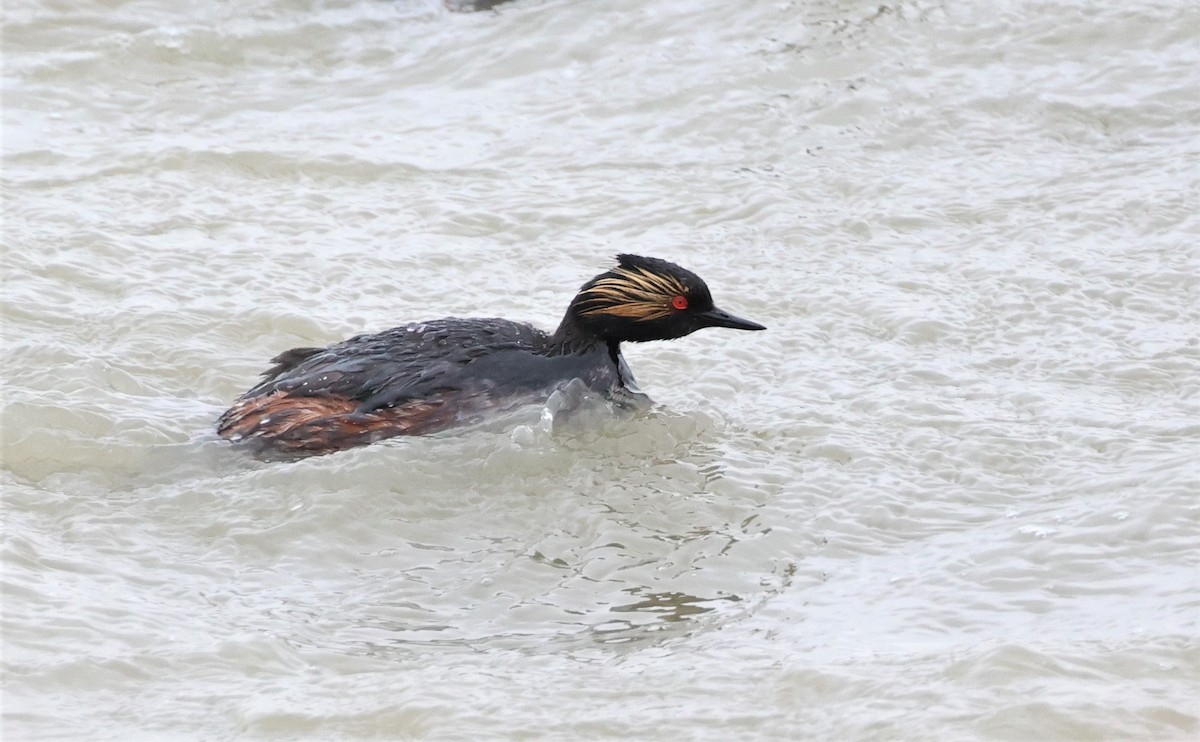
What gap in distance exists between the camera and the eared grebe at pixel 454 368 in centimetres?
736

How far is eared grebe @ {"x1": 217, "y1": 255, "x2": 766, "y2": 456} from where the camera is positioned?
24.1 ft

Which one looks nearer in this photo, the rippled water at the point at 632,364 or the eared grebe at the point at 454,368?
the rippled water at the point at 632,364

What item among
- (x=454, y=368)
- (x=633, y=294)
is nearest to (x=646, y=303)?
(x=633, y=294)

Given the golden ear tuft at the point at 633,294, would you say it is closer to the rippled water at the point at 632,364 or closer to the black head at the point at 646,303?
the black head at the point at 646,303

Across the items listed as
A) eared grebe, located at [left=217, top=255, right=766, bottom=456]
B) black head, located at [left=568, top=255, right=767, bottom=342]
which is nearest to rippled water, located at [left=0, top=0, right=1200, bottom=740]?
eared grebe, located at [left=217, top=255, right=766, bottom=456]

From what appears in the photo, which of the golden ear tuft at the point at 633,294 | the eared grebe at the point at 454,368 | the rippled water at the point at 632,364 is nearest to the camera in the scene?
the rippled water at the point at 632,364

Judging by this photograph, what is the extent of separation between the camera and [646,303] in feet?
25.6

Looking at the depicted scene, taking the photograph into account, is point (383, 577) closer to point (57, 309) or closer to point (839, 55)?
point (57, 309)

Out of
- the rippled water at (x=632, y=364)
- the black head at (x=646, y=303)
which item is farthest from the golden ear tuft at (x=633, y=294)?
the rippled water at (x=632, y=364)

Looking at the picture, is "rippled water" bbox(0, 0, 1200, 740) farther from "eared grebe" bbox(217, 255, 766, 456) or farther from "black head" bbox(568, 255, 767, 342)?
"black head" bbox(568, 255, 767, 342)

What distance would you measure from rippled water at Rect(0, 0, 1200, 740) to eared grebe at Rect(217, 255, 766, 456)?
17cm

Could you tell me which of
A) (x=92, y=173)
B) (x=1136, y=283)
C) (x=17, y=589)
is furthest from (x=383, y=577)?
(x=92, y=173)

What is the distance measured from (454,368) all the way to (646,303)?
1.03 m

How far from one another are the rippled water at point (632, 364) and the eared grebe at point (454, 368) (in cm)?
17
